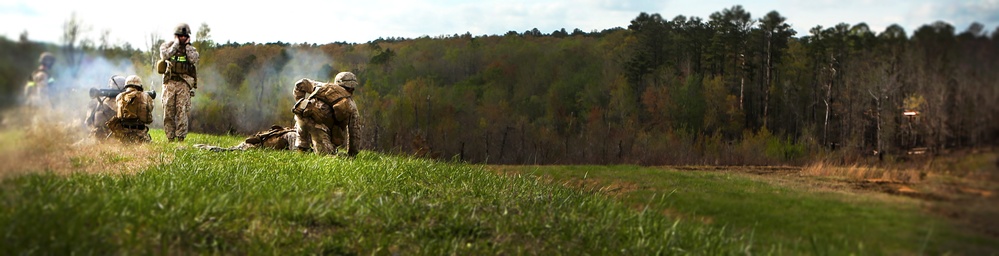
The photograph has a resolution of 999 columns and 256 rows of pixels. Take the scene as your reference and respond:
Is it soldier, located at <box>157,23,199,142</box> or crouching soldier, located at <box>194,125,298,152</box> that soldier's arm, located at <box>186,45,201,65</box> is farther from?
crouching soldier, located at <box>194,125,298,152</box>

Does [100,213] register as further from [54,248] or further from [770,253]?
[770,253]

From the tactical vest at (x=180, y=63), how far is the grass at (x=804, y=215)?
9.45m

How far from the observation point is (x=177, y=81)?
1333cm

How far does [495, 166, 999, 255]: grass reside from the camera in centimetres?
325

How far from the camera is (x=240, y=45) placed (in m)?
23.2

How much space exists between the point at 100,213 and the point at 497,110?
6640 millimetres

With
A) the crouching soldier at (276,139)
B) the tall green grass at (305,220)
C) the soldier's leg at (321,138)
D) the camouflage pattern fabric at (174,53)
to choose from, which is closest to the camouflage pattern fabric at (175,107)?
the camouflage pattern fabric at (174,53)

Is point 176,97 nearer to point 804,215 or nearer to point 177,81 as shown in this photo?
point 177,81

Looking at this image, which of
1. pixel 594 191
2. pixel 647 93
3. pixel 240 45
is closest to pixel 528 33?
pixel 647 93

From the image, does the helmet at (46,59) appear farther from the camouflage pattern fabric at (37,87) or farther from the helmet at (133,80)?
the helmet at (133,80)

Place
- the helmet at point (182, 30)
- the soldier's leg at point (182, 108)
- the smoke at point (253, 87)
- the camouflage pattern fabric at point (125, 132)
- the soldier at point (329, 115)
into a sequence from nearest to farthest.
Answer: the soldier at point (329, 115) < the camouflage pattern fabric at point (125, 132) < the helmet at point (182, 30) < the soldier's leg at point (182, 108) < the smoke at point (253, 87)

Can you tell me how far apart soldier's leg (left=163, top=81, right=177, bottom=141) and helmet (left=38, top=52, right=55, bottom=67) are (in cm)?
919

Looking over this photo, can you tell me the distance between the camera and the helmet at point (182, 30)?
12.7 metres

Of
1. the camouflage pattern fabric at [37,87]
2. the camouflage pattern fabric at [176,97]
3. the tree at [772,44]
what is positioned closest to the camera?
the camouflage pattern fabric at [37,87]
